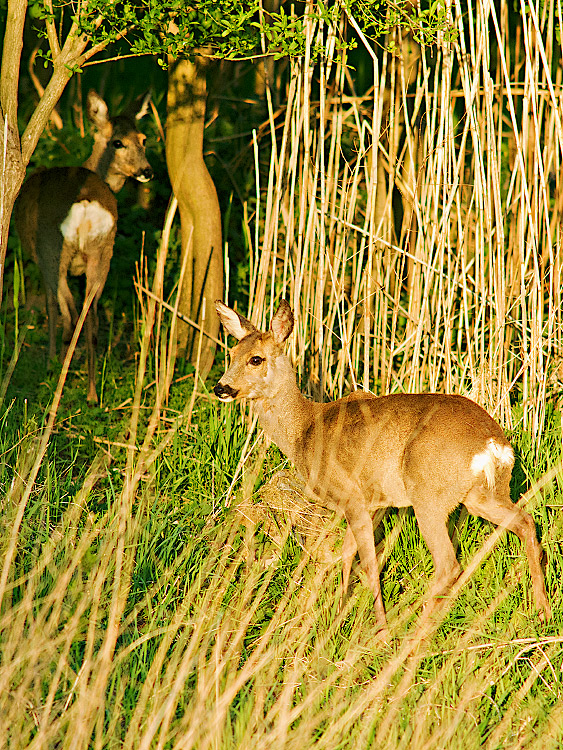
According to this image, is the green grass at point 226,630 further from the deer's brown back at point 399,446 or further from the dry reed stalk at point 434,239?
the dry reed stalk at point 434,239

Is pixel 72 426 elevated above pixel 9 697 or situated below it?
above

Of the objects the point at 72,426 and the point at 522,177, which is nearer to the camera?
the point at 522,177

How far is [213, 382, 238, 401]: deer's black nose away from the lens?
413cm

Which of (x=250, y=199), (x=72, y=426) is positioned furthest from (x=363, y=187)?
(x=72, y=426)

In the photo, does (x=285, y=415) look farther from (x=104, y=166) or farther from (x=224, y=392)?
(x=104, y=166)

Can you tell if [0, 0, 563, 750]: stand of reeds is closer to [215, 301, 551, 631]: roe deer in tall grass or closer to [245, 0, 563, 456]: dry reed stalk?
[245, 0, 563, 456]: dry reed stalk

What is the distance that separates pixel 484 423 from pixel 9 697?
2.16 m

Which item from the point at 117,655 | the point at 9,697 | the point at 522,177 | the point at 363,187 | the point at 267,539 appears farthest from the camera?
the point at 363,187

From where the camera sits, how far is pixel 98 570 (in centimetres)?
372

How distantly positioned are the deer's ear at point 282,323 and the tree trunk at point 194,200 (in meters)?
1.54

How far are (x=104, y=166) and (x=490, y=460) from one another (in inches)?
180

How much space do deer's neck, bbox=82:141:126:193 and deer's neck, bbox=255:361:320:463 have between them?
346 centimetres

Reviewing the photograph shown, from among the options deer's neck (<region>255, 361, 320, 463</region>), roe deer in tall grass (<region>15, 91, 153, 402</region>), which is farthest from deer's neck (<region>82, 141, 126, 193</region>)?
deer's neck (<region>255, 361, 320, 463</region>)

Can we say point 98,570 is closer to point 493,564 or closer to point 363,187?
point 493,564
